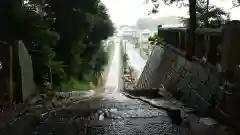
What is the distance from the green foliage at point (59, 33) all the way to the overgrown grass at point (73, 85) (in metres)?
0.27

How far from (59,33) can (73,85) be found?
11.2 feet

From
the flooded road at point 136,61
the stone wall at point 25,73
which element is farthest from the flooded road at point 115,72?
the stone wall at point 25,73

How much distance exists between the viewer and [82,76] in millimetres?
19984

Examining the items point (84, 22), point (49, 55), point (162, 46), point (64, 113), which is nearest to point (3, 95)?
point (64, 113)

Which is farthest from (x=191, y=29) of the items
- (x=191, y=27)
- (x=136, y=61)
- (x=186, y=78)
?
(x=136, y=61)

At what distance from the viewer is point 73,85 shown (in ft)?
59.0

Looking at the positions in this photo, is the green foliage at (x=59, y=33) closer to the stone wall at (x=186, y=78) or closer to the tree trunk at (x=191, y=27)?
the stone wall at (x=186, y=78)

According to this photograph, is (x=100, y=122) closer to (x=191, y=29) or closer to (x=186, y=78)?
(x=186, y=78)

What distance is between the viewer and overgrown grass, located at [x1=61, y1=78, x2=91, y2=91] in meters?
15.9

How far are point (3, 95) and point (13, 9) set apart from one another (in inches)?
165

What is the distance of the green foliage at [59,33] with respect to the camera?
433 inches

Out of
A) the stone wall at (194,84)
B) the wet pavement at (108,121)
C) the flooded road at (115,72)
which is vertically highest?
the stone wall at (194,84)

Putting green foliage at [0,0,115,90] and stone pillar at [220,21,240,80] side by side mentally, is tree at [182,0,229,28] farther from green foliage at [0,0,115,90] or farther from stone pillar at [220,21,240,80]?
green foliage at [0,0,115,90]

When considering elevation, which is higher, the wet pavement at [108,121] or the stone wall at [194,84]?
the stone wall at [194,84]
